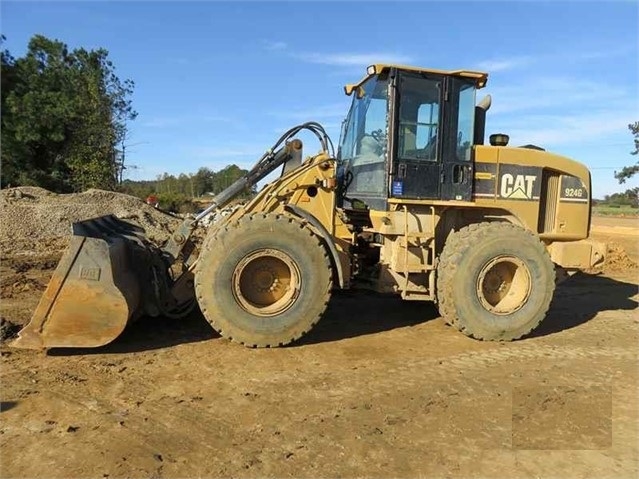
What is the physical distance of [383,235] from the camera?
238 inches

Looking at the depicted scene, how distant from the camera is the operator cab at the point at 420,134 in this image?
5910 mm

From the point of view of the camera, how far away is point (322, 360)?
5113mm

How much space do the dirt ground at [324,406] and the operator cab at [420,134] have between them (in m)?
1.64

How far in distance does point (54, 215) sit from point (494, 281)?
10.8 m

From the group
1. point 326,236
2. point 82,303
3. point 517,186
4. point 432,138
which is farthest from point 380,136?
point 82,303

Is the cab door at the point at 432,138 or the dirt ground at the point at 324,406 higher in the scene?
A: the cab door at the point at 432,138

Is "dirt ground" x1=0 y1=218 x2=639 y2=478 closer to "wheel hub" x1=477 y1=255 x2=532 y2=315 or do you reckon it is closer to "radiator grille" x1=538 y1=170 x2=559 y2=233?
"wheel hub" x1=477 y1=255 x2=532 y2=315

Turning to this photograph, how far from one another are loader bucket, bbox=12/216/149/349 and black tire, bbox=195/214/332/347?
0.79 metres

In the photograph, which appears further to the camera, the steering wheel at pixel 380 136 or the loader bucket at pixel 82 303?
the steering wheel at pixel 380 136

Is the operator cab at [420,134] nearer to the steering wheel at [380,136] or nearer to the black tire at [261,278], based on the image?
the steering wheel at [380,136]

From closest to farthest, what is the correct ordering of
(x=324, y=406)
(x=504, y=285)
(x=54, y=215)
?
(x=324, y=406)
(x=504, y=285)
(x=54, y=215)

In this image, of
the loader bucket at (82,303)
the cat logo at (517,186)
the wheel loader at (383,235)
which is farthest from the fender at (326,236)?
the cat logo at (517,186)

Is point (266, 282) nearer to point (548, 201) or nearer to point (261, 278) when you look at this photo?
point (261, 278)

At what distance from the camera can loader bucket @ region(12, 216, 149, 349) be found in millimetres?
4629
